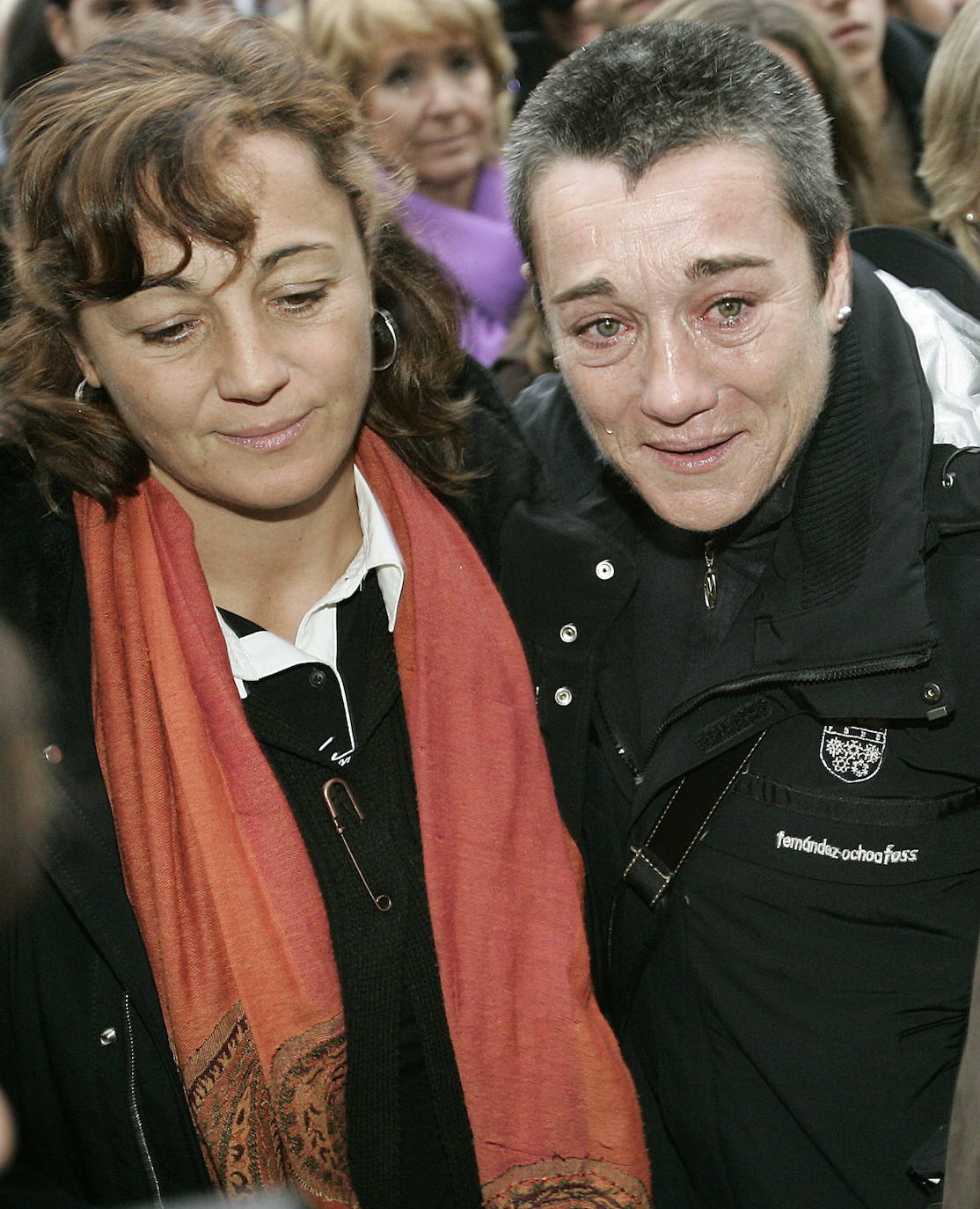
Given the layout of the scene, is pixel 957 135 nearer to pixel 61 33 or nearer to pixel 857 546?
pixel 857 546

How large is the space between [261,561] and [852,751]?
1024mm

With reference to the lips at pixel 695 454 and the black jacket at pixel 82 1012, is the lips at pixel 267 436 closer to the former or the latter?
the black jacket at pixel 82 1012

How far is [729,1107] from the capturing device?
2.32m

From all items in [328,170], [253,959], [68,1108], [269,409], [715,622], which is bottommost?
[68,1108]

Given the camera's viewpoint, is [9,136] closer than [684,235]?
No

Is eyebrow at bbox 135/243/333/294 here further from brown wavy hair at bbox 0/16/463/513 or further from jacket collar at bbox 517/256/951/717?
jacket collar at bbox 517/256/951/717

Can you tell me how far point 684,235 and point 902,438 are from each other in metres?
0.45

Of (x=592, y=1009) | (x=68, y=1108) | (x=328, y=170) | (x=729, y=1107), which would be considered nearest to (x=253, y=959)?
(x=68, y=1108)

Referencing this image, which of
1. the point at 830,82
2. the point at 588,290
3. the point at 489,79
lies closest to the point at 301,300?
the point at 588,290

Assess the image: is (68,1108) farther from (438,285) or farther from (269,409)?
(438,285)

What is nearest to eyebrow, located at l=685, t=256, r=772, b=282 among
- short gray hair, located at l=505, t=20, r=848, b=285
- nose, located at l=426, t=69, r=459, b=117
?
short gray hair, located at l=505, t=20, r=848, b=285

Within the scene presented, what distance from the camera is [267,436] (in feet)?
7.32

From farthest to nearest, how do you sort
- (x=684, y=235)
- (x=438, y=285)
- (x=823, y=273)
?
(x=438, y=285) < (x=823, y=273) < (x=684, y=235)

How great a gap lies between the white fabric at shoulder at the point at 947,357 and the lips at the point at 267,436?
983mm
